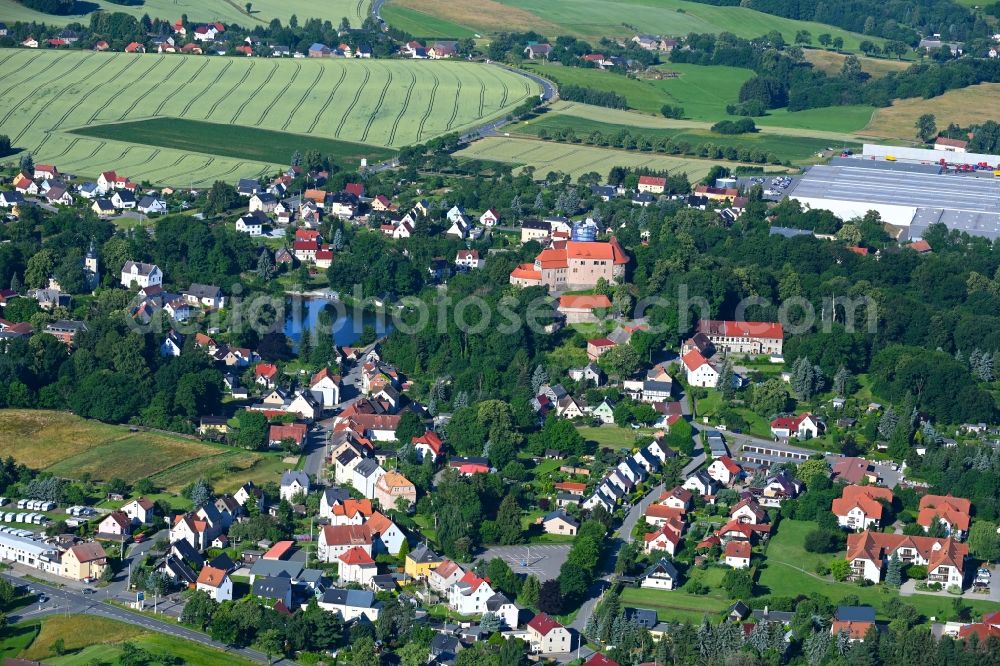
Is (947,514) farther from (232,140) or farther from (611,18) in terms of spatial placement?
(611,18)

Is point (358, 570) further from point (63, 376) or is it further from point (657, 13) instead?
point (657, 13)

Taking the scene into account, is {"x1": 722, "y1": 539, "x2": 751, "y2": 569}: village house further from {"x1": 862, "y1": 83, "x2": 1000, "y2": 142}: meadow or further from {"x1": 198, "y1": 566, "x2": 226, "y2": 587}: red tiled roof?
{"x1": 862, "y1": 83, "x2": 1000, "y2": 142}: meadow

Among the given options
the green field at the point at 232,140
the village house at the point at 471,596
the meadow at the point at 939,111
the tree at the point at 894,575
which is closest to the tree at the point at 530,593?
the village house at the point at 471,596

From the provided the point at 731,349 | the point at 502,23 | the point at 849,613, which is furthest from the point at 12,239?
the point at 502,23

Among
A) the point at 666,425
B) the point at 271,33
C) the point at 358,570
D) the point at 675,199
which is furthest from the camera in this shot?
the point at 271,33

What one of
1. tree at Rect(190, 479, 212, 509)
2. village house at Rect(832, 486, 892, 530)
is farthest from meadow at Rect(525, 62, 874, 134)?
tree at Rect(190, 479, 212, 509)
